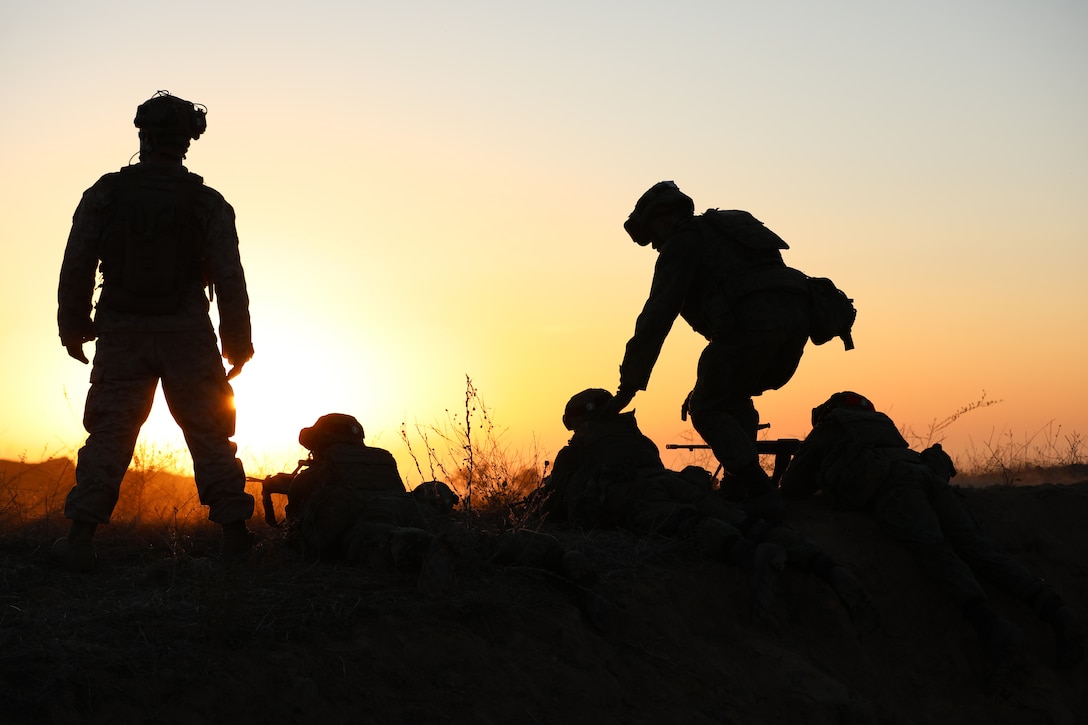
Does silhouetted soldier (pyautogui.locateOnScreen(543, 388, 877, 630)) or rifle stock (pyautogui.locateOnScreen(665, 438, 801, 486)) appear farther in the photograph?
rifle stock (pyautogui.locateOnScreen(665, 438, 801, 486))

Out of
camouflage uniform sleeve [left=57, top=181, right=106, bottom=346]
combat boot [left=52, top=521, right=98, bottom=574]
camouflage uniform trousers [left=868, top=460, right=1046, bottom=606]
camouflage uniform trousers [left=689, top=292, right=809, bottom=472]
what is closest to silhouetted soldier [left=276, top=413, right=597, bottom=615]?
combat boot [left=52, top=521, right=98, bottom=574]

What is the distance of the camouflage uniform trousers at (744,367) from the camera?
232 inches

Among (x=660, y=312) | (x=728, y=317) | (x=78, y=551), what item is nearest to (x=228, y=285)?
(x=78, y=551)

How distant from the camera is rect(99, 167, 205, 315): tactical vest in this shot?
16.8 feet

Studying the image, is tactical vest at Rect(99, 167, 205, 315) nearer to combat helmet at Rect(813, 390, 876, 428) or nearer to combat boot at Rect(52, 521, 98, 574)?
combat boot at Rect(52, 521, 98, 574)

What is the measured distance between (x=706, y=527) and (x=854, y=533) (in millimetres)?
1203

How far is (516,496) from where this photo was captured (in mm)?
6047

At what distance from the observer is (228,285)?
5309mm

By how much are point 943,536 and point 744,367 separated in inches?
55.5

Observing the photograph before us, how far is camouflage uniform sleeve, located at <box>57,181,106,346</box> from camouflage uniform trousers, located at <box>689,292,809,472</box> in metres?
3.37

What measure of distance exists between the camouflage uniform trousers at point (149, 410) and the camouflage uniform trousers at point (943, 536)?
3.43 meters

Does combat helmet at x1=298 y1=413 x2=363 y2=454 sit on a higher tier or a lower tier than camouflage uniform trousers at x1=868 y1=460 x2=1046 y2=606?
higher

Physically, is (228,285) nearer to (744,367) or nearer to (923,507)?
(744,367)

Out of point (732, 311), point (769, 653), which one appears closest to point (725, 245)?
point (732, 311)
